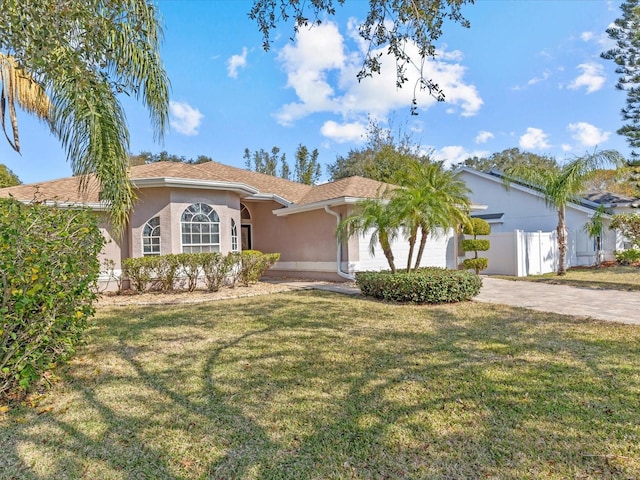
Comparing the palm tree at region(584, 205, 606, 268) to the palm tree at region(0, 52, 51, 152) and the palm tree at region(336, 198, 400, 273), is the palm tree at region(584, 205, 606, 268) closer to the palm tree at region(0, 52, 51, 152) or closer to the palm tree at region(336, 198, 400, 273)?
the palm tree at region(336, 198, 400, 273)

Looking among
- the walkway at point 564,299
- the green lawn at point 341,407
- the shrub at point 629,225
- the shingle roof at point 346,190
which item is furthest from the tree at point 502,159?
the green lawn at point 341,407

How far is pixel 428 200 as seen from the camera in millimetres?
9781

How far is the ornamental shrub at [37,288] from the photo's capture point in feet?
12.2

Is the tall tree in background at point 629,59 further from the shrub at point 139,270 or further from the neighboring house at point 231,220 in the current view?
the shrub at point 139,270

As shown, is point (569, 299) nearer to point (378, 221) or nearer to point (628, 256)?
point (378, 221)

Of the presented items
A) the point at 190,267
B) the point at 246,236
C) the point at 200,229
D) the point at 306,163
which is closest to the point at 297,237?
the point at 246,236

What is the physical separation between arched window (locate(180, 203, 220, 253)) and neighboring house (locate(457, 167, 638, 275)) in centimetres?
1109

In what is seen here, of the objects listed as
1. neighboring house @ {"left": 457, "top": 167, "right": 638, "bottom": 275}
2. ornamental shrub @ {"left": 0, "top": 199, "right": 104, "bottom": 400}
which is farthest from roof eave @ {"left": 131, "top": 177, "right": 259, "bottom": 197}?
neighboring house @ {"left": 457, "top": 167, "right": 638, "bottom": 275}

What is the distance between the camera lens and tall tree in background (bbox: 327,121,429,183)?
34156mm

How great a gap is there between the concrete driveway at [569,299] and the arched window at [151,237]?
10.7 m

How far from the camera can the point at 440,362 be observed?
542cm

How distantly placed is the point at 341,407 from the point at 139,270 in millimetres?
10173

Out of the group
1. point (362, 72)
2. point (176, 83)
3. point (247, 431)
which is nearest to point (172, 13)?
point (176, 83)

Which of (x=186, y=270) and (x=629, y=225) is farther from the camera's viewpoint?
(x=629, y=225)
